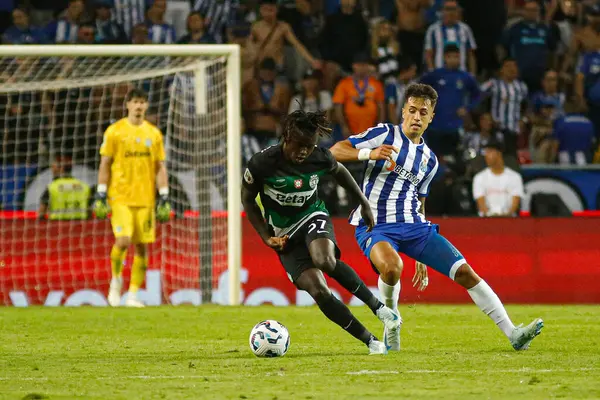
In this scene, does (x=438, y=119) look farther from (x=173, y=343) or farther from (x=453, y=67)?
(x=173, y=343)

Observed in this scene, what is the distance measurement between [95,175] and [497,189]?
5257mm

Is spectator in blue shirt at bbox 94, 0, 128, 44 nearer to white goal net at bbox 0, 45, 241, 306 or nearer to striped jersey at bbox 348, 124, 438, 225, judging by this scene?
white goal net at bbox 0, 45, 241, 306

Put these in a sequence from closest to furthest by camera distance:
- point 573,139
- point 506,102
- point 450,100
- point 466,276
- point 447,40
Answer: point 466,276, point 450,100, point 573,139, point 447,40, point 506,102

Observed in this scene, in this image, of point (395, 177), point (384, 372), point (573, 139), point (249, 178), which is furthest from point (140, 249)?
point (573, 139)

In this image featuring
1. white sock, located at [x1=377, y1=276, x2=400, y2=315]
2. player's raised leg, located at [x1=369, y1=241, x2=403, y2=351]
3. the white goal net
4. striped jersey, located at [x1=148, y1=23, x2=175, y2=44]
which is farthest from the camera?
striped jersey, located at [x1=148, y1=23, x2=175, y2=44]

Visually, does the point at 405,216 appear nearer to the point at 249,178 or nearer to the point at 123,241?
the point at 249,178

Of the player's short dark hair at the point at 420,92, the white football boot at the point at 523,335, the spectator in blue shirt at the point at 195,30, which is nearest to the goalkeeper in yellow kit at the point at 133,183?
the spectator in blue shirt at the point at 195,30

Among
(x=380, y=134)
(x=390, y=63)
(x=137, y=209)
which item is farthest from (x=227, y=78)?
(x=380, y=134)

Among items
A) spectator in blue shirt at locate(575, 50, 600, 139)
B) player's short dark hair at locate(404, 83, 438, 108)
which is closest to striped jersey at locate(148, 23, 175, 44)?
spectator in blue shirt at locate(575, 50, 600, 139)

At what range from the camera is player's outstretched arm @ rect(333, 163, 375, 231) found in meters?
8.51

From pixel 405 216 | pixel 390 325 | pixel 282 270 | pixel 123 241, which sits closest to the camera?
pixel 390 325

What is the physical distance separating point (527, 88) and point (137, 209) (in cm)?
751

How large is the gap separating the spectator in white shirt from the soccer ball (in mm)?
7442

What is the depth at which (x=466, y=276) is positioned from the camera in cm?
876
